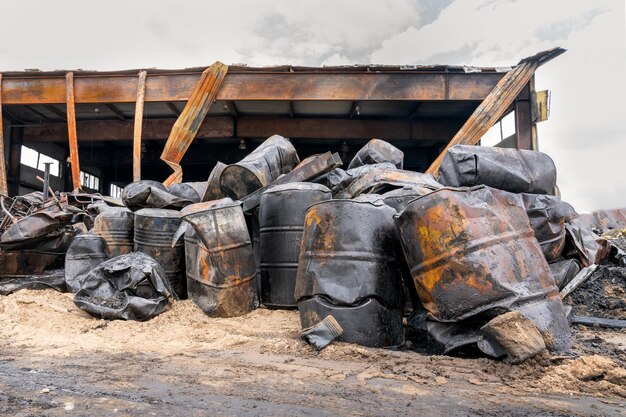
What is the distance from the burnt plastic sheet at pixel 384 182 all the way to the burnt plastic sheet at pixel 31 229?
3505 millimetres

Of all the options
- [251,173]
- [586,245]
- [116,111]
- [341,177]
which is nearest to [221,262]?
[251,173]

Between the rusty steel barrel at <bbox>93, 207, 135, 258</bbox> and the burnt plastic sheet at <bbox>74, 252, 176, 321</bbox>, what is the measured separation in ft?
3.18

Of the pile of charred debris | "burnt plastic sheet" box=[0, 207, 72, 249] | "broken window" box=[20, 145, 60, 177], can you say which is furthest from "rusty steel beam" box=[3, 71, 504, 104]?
"burnt plastic sheet" box=[0, 207, 72, 249]

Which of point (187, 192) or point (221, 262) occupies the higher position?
point (187, 192)

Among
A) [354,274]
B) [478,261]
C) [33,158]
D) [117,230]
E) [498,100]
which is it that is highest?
[498,100]

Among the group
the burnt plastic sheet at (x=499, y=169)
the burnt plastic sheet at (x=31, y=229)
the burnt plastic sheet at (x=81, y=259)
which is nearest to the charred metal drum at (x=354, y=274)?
the burnt plastic sheet at (x=499, y=169)

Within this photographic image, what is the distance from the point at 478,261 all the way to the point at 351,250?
826 mm

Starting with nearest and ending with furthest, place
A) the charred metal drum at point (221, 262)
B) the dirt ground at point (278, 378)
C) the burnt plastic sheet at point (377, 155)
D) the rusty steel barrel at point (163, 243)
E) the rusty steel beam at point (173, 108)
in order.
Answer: the dirt ground at point (278, 378)
the charred metal drum at point (221, 262)
the rusty steel barrel at point (163, 243)
the burnt plastic sheet at point (377, 155)
the rusty steel beam at point (173, 108)

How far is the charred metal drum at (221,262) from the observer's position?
3.72 meters

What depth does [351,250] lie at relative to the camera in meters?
2.85

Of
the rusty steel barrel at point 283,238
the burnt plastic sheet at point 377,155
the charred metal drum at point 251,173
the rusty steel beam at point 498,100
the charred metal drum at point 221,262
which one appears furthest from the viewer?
the rusty steel beam at point 498,100

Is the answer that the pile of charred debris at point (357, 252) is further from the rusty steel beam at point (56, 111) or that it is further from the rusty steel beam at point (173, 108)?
the rusty steel beam at point (56, 111)

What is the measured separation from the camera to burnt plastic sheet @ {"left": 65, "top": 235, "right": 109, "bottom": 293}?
4598mm

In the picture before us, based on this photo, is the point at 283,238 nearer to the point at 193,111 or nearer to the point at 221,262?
the point at 221,262
